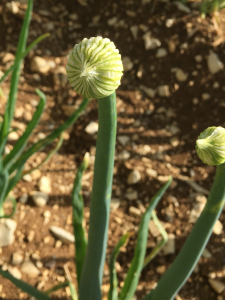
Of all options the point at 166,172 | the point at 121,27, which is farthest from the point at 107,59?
the point at 121,27

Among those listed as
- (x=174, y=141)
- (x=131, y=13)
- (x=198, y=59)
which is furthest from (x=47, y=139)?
(x=131, y=13)

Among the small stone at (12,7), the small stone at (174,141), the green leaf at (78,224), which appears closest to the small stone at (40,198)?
the green leaf at (78,224)

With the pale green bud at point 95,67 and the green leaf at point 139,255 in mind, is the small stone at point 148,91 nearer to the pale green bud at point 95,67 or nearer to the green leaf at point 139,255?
the green leaf at point 139,255

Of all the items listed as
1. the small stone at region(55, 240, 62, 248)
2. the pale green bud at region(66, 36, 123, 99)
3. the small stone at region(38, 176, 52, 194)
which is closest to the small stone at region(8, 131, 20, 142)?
the small stone at region(38, 176, 52, 194)

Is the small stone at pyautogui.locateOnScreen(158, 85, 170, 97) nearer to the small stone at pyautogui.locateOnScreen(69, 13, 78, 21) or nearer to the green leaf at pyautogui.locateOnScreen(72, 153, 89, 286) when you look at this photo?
the small stone at pyautogui.locateOnScreen(69, 13, 78, 21)

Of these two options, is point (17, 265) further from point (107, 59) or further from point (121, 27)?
point (121, 27)
